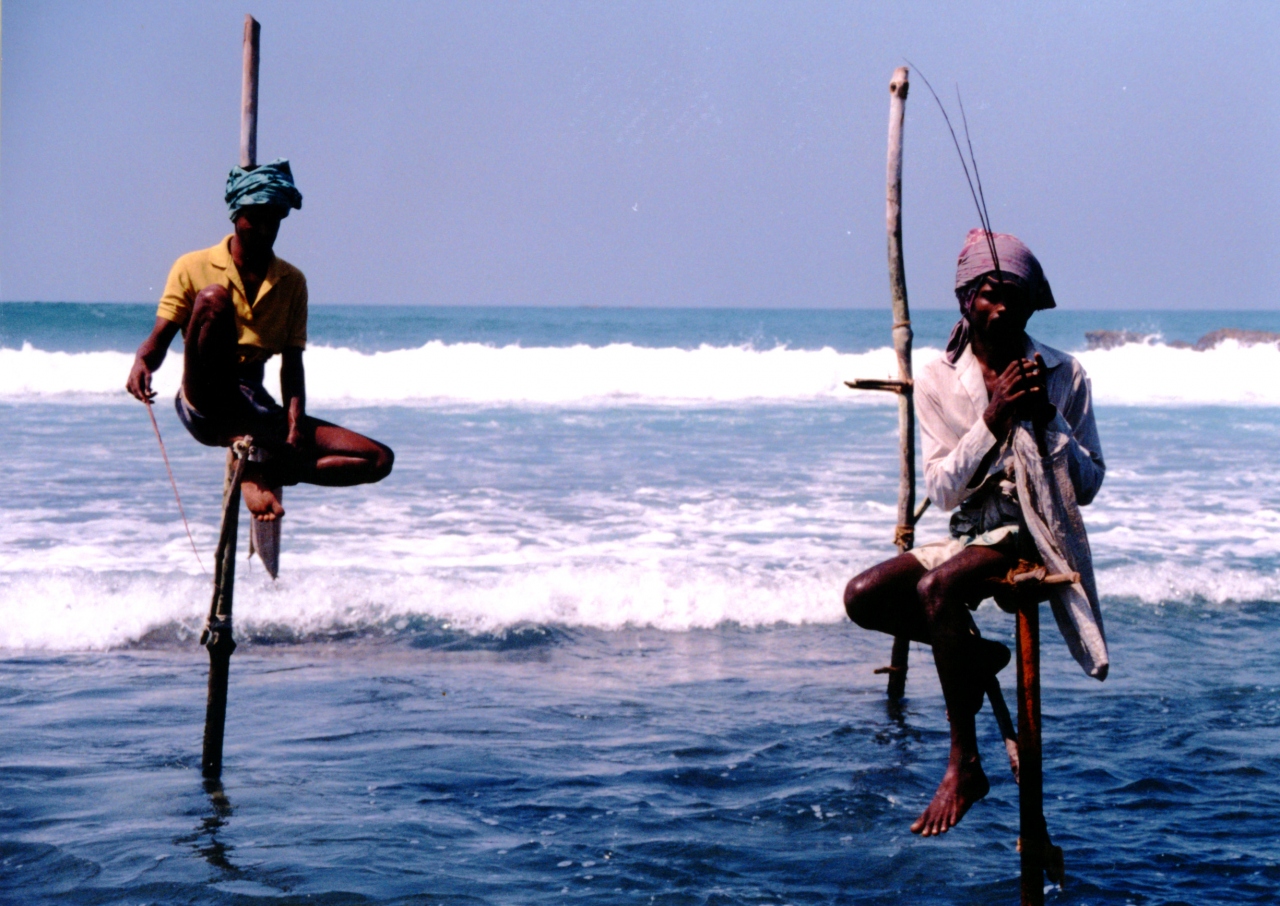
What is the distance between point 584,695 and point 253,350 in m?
2.72

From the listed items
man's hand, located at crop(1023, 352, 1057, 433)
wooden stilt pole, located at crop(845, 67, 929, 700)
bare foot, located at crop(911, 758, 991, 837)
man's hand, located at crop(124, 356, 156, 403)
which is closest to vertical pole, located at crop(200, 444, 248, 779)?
man's hand, located at crop(124, 356, 156, 403)

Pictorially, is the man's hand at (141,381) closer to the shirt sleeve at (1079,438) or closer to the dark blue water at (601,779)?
the dark blue water at (601,779)

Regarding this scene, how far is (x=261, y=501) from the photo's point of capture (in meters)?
4.54

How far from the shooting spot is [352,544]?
1004 cm

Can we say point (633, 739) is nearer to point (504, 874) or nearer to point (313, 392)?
point (504, 874)

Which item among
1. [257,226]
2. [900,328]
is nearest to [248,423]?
[257,226]

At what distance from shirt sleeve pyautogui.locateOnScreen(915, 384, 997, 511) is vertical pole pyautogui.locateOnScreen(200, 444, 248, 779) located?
7.78ft

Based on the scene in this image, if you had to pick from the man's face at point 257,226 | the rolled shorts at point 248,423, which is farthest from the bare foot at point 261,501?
Result: the man's face at point 257,226

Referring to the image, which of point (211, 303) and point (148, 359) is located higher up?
point (211, 303)

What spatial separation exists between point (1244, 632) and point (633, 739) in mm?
4241

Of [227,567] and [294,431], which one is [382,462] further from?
[227,567]

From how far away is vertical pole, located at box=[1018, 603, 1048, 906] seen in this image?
332 cm

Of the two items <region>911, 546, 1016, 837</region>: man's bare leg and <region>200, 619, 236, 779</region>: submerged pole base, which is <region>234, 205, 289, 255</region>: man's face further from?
<region>911, 546, 1016, 837</region>: man's bare leg

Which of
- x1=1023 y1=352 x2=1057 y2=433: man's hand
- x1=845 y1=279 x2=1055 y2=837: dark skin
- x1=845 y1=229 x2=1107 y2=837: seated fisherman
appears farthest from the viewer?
x1=845 y1=279 x2=1055 y2=837: dark skin
